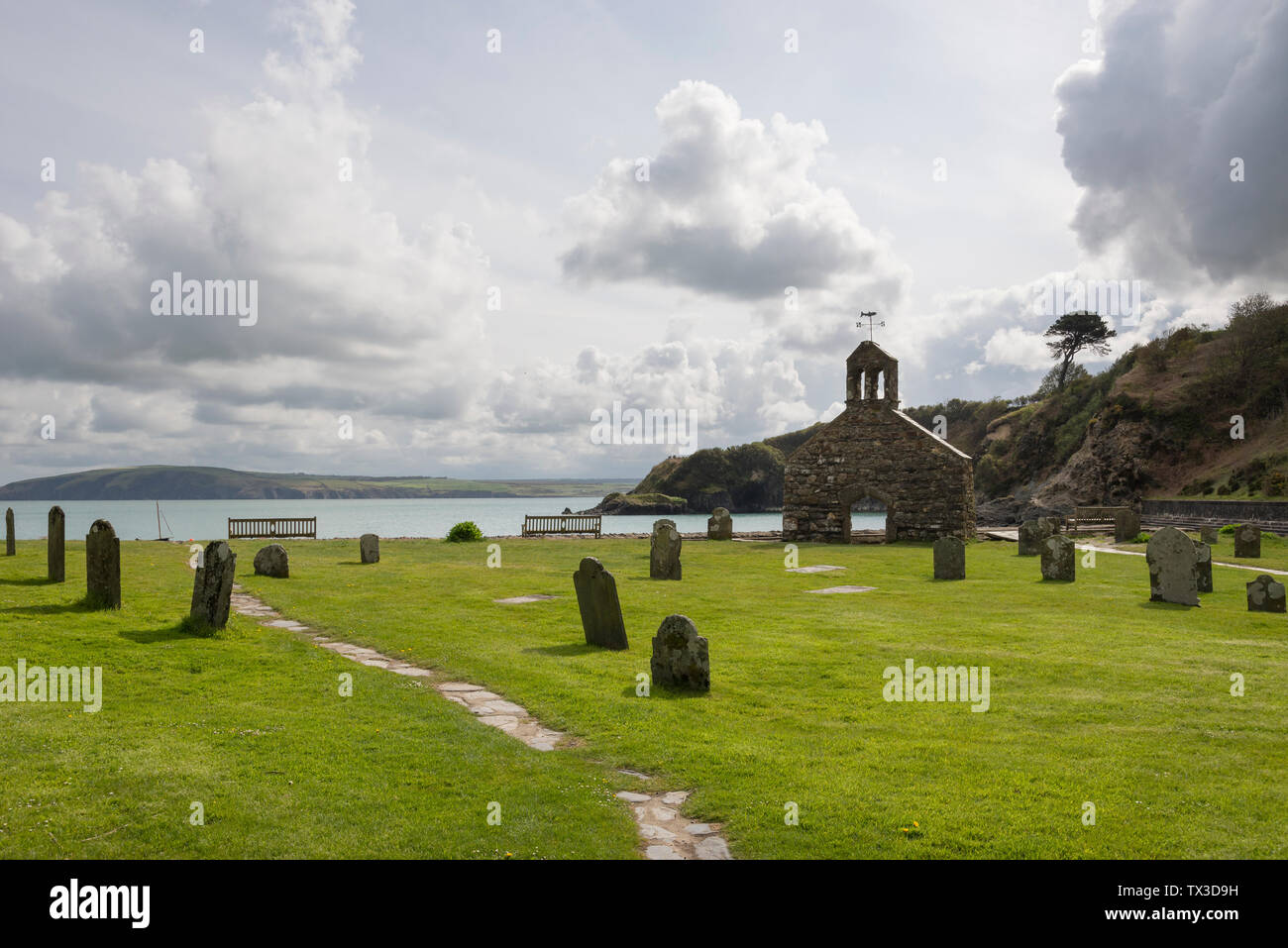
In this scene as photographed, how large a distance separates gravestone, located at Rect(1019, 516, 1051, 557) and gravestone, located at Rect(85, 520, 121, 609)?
→ 25.5 meters

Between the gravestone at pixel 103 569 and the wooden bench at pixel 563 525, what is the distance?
2516cm

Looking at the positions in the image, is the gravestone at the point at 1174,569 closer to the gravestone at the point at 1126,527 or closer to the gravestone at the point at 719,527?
the gravestone at the point at 1126,527

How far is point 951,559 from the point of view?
21234mm

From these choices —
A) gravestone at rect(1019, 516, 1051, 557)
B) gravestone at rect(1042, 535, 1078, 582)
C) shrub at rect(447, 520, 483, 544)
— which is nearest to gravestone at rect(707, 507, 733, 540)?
shrub at rect(447, 520, 483, 544)

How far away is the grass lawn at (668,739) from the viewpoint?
545cm

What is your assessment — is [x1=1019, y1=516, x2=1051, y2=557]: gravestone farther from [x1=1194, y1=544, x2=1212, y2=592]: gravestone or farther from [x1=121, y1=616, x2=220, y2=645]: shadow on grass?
[x1=121, y1=616, x2=220, y2=645]: shadow on grass

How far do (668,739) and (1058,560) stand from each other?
1616cm

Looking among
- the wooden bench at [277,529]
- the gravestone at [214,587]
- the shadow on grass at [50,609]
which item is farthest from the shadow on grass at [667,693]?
the wooden bench at [277,529]

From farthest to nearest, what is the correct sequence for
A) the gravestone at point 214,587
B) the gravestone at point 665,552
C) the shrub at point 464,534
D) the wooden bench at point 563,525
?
1. the wooden bench at point 563,525
2. the shrub at point 464,534
3. the gravestone at point 665,552
4. the gravestone at point 214,587

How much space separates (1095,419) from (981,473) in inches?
642

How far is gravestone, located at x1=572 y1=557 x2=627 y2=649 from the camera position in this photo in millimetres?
12047

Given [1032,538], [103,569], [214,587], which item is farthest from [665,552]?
[1032,538]

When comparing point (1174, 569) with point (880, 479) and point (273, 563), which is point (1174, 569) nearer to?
point (273, 563)
